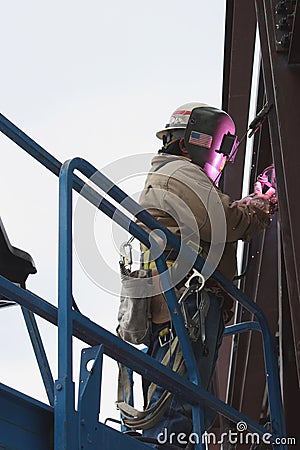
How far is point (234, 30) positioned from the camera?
25.6 ft

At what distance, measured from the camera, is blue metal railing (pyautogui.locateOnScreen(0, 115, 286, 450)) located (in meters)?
3.49

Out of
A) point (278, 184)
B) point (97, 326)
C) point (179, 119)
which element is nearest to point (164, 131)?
point (179, 119)

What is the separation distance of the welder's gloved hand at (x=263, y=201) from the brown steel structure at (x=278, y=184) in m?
0.21

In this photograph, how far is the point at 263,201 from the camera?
560 centimetres

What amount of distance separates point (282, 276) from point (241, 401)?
2866 mm

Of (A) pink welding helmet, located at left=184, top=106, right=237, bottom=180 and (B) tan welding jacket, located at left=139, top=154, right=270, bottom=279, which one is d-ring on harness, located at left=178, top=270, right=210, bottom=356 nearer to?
(B) tan welding jacket, located at left=139, top=154, right=270, bottom=279

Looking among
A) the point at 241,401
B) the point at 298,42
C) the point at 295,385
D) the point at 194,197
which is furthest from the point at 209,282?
the point at 241,401

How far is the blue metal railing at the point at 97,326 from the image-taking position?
349 cm

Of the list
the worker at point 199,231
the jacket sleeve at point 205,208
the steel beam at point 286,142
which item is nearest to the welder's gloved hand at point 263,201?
the worker at point 199,231
